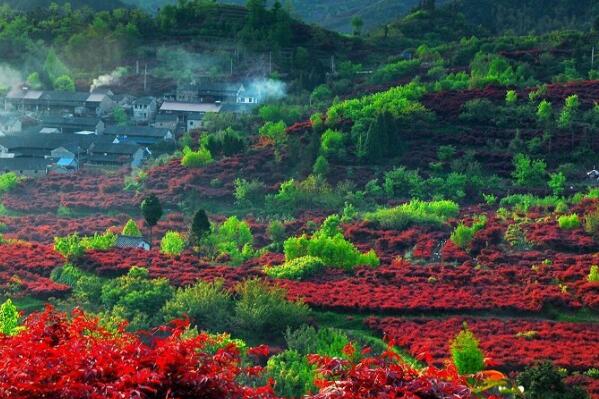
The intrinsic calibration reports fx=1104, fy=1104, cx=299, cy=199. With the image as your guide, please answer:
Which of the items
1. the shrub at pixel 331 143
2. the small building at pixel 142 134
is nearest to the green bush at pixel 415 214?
the shrub at pixel 331 143

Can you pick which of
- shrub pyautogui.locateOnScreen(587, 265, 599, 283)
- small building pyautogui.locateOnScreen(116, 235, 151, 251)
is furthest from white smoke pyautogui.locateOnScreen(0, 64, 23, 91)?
shrub pyautogui.locateOnScreen(587, 265, 599, 283)

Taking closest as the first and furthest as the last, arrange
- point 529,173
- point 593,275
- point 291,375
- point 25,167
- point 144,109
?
1. point 291,375
2. point 593,275
3. point 529,173
4. point 25,167
5. point 144,109

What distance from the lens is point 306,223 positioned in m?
44.1

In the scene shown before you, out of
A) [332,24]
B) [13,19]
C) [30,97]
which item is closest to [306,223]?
[30,97]

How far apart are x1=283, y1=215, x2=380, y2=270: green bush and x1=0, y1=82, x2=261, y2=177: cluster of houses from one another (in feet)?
68.4

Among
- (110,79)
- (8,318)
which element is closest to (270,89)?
(110,79)

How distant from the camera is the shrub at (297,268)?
1426 inches

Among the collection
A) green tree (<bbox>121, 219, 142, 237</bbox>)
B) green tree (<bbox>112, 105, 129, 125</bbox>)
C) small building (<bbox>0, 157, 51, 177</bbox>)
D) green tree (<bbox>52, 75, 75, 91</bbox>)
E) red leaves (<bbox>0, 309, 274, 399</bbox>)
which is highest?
red leaves (<bbox>0, 309, 274, 399</bbox>)

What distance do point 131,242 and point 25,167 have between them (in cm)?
1754

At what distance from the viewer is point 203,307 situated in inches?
1208

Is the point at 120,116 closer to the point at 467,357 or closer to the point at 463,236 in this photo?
the point at 463,236

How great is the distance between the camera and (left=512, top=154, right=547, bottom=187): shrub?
4791cm

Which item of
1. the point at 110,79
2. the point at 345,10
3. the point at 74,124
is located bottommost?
the point at 74,124

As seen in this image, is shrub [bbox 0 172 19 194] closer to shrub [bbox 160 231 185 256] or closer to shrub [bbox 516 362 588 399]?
shrub [bbox 160 231 185 256]
